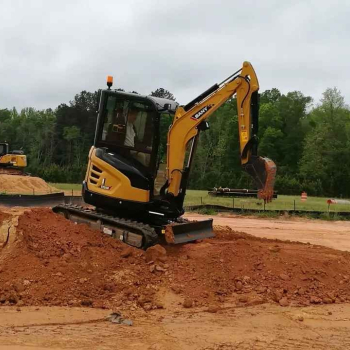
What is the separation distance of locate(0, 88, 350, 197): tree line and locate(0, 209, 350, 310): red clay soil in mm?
30125

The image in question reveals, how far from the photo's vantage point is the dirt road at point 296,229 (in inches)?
547

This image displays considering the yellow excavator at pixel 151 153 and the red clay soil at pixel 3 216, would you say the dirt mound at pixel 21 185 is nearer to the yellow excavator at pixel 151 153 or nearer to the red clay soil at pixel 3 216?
the red clay soil at pixel 3 216

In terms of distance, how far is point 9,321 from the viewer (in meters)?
5.82

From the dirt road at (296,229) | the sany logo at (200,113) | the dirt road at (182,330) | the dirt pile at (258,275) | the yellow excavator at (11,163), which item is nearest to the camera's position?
the dirt road at (182,330)

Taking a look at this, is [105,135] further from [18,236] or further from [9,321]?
[9,321]

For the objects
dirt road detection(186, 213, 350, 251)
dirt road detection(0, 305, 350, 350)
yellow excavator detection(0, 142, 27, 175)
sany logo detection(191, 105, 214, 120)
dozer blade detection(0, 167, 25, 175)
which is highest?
sany logo detection(191, 105, 214, 120)

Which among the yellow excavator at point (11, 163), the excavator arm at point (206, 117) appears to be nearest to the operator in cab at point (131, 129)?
the excavator arm at point (206, 117)

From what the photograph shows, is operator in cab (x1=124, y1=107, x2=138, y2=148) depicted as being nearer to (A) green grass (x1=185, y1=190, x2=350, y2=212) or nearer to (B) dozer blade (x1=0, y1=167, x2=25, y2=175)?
(A) green grass (x1=185, y1=190, x2=350, y2=212)

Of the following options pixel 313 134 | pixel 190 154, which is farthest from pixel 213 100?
pixel 313 134

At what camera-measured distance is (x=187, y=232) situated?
333 inches

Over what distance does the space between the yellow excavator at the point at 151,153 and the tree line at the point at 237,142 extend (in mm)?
29131

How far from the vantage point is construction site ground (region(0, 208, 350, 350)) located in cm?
543

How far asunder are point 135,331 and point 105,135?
4299 mm

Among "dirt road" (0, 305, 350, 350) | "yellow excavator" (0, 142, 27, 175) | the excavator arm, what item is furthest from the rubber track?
"yellow excavator" (0, 142, 27, 175)
